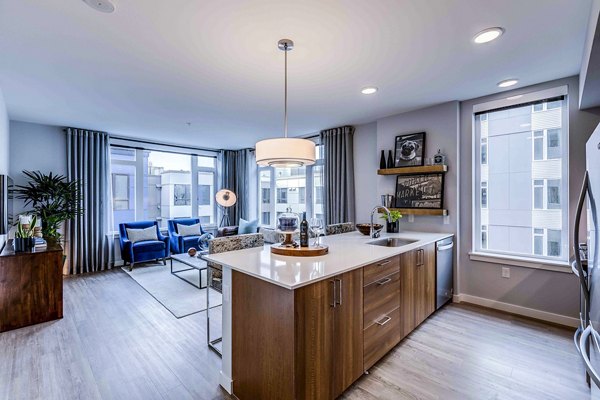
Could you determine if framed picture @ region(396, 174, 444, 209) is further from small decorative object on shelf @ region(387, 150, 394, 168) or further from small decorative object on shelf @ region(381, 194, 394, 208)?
small decorative object on shelf @ region(387, 150, 394, 168)

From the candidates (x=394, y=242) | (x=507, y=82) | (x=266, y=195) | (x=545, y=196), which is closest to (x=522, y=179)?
(x=545, y=196)

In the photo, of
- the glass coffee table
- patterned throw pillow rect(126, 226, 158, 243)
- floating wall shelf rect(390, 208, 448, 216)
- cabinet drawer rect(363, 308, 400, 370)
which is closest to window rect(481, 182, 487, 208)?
floating wall shelf rect(390, 208, 448, 216)

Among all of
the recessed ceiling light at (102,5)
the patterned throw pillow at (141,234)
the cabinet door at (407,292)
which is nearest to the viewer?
the recessed ceiling light at (102,5)

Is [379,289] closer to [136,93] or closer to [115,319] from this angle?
[115,319]

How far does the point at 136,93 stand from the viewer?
3305mm

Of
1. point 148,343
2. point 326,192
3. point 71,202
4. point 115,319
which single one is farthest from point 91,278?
point 326,192

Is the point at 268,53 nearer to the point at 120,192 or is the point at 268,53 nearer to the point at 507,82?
the point at 507,82

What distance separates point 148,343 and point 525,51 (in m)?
4.33

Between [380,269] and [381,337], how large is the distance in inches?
22.4

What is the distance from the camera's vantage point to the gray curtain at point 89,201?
502 centimetres

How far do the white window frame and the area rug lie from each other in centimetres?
336

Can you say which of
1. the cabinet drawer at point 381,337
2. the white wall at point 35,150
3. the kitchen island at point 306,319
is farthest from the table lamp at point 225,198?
the cabinet drawer at point 381,337

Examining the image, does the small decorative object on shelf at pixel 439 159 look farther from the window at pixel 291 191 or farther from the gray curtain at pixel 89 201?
the gray curtain at pixel 89 201

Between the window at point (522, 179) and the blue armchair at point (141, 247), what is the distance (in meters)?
5.51
